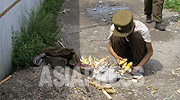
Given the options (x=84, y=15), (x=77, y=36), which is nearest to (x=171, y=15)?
(x=84, y=15)

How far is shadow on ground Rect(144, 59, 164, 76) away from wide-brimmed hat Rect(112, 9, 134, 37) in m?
1.00

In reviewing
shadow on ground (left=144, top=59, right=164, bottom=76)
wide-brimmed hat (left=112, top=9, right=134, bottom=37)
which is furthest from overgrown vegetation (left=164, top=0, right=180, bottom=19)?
wide-brimmed hat (left=112, top=9, right=134, bottom=37)

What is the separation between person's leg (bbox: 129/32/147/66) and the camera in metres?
3.80

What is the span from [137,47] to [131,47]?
0.38ft

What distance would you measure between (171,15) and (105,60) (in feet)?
10.4

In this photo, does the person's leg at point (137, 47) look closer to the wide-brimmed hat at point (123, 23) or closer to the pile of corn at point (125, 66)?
the pile of corn at point (125, 66)

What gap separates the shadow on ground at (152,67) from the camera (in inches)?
169

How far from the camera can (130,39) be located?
3893mm

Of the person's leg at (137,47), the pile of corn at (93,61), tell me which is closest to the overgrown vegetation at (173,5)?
the pile of corn at (93,61)

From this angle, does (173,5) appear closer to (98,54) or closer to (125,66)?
(98,54)

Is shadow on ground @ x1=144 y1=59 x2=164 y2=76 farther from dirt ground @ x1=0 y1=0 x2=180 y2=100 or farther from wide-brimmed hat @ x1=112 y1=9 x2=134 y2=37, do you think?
wide-brimmed hat @ x1=112 y1=9 x2=134 y2=37

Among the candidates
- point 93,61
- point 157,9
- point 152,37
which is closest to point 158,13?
point 157,9

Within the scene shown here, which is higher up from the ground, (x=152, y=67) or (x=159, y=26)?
(x=159, y=26)

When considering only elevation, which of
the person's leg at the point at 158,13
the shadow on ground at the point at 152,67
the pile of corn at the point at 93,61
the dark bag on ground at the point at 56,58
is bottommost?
the shadow on ground at the point at 152,67
